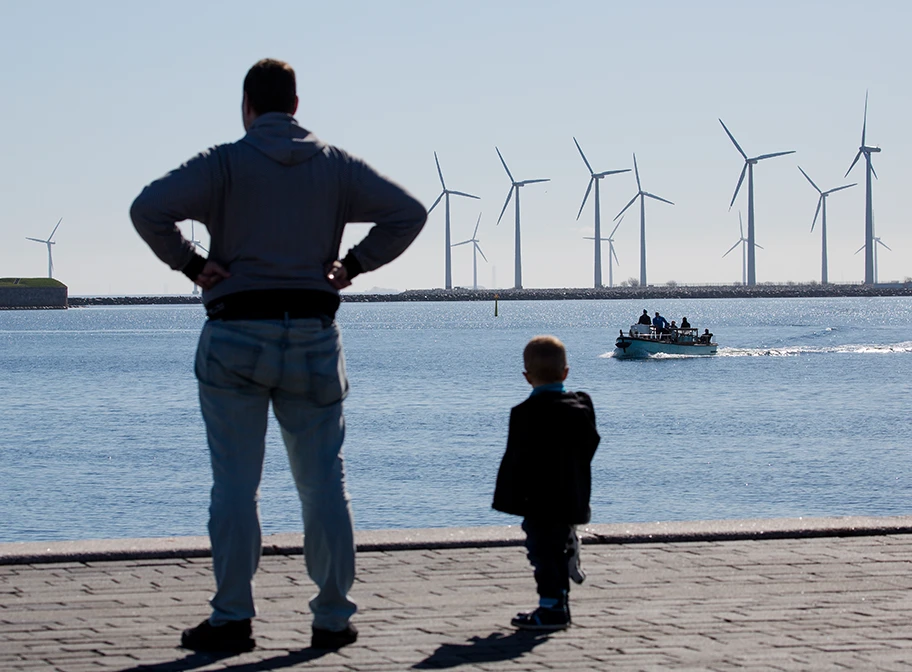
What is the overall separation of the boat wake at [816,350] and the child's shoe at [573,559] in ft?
276

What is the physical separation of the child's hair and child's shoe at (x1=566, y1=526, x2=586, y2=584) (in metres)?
0.64

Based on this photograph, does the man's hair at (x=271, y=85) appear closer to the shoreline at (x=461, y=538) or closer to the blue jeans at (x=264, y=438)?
the blue jeans at (x=264, y=438)

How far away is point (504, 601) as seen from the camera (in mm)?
5867

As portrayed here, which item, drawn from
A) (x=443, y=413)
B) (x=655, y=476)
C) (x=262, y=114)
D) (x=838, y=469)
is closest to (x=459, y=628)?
(x=262, y=114)

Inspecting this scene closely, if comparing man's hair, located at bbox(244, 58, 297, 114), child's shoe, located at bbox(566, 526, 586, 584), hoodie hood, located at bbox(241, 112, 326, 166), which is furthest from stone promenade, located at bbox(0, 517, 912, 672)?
man's hair, located at bbox(244, 58, 297, 114)

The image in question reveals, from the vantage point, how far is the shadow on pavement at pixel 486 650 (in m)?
4.84

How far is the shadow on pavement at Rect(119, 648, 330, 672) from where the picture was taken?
4.77 meters

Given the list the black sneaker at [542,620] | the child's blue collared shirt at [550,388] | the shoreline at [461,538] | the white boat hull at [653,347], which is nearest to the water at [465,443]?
the white boat hull at [653,347]

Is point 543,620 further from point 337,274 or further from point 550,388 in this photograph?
point 337,274

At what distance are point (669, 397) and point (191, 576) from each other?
50032mm

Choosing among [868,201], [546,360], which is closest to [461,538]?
[546,360]

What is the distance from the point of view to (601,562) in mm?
6605

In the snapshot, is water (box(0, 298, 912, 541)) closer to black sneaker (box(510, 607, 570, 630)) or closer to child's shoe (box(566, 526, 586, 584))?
child's shoe (box(566, 526, 586, 584))

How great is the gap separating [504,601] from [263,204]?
1942 mm
